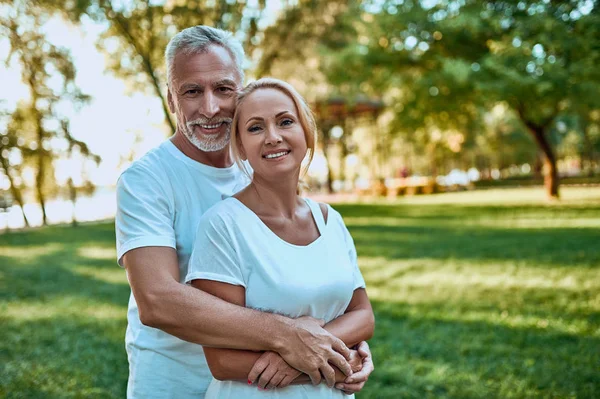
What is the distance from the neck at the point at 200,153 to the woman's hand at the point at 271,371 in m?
0.91

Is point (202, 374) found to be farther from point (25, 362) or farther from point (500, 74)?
point (500, 74)

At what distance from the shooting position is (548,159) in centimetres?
2400

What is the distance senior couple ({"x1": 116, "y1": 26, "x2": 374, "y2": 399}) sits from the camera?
1.99 metres

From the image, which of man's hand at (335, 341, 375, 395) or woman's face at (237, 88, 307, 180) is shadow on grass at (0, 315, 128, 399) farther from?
woman's face at (237, 88, 307, 180)

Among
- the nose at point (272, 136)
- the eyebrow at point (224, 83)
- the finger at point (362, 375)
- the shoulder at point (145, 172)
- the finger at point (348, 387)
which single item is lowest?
the finger at point (348, 387)

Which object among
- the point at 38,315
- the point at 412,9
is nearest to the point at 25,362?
the point at 38,315

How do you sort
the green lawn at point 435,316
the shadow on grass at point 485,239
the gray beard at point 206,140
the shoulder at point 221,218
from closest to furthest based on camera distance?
the shoulder at point 221,218 → the gray beard at point 206,140 → the green lawn at point 435,316 → the shadow on grass at point 485,239

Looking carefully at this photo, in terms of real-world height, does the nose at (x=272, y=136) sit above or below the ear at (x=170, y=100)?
below

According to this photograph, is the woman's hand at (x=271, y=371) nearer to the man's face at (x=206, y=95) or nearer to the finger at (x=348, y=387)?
the finger at (x=348, y=387)

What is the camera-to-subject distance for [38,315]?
27.9 ft

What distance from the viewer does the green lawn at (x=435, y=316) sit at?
540cm

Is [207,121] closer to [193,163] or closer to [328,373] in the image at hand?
[193,163]

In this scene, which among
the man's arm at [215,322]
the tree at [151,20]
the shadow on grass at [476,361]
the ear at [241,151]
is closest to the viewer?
the man's arm at [215,322]

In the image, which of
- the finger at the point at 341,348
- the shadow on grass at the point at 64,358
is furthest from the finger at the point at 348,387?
the shadow on grass at the point at 64,358
